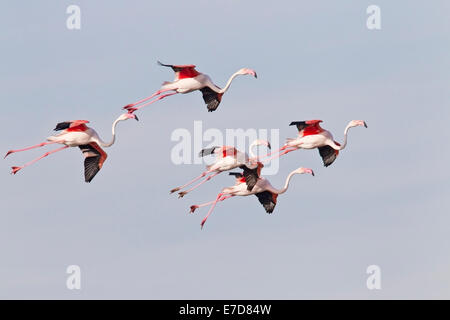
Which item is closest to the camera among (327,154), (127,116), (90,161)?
(127,116)

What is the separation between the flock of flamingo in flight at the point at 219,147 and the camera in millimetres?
74750

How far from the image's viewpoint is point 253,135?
258ft

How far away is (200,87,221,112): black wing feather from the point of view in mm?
77312

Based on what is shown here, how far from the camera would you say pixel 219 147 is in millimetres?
75438

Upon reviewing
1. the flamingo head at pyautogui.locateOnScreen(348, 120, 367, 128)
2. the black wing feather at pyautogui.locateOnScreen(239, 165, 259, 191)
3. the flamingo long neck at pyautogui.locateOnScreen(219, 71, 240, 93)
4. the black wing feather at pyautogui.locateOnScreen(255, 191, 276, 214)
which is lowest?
the black wing feather at pyautogui.locateOnScreen(255, 191, 276, 214)

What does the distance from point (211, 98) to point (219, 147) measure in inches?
102

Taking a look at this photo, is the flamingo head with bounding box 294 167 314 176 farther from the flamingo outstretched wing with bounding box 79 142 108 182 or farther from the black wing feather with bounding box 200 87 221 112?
the flamingo outstretched wing with bounding box 79 142 108 182

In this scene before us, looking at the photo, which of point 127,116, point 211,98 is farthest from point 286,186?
point 127,116

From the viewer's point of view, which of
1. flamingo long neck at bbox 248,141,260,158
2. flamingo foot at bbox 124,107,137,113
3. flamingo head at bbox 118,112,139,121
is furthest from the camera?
flamingo long neck at bbox 248,141,260,158

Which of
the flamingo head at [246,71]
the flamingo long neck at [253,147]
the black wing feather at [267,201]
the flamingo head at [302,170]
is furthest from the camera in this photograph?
the black wing feather at [267,201]

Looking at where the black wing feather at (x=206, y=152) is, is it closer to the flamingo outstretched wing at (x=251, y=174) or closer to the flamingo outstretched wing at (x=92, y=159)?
the flamingo outstretched wing at (x=251, y=174)

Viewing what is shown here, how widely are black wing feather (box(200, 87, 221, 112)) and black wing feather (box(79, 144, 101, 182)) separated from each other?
416 cm

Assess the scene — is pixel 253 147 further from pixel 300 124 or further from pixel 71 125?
pixel 71 125
